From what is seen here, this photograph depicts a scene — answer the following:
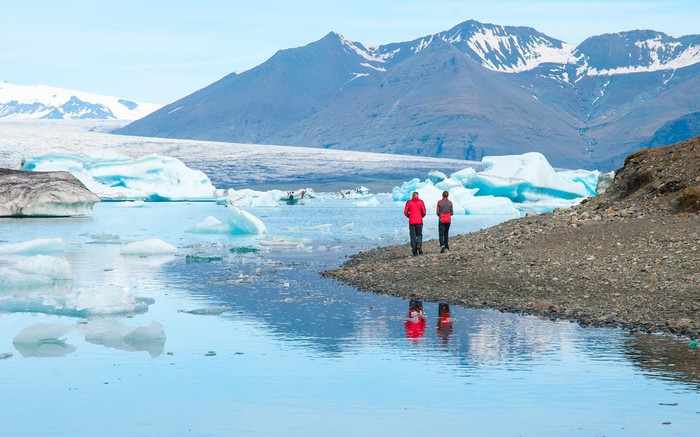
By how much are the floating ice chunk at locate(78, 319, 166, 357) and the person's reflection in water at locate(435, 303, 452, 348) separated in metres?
3.70

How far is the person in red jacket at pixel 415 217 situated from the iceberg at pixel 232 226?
14.0 m

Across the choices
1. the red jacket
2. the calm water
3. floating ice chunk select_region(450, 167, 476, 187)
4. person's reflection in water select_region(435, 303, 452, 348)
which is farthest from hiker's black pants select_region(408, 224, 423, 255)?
floating ice chunk select_region(450, 167, 476, 187)

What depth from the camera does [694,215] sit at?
18906 millimetres

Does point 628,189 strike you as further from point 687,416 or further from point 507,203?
point 507,203

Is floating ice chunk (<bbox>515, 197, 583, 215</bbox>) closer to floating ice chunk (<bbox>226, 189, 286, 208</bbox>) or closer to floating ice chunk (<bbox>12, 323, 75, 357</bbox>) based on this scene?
floating ice chunk (<bbox>226, 189, 286, 208</bbox>)

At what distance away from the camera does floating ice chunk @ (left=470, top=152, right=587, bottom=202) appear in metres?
55.1

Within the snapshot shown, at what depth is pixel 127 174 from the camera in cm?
6594

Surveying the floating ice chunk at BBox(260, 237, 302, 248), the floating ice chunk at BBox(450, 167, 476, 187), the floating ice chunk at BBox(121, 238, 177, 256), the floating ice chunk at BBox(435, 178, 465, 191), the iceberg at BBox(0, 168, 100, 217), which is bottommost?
the floating ice chunk at BBox(121, 238, 177, 256)

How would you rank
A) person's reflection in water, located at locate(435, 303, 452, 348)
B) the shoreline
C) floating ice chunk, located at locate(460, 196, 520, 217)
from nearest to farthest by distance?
1. person's reflection in water, located at locate(435, 303, 452, 348)
2. the shoreline
3. floating ice chunk, located at locate(460, 196, 520, 217)

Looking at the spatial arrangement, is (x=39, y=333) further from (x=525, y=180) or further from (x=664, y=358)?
(x=525, y=180)

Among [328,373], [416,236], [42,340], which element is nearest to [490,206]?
[416,236]

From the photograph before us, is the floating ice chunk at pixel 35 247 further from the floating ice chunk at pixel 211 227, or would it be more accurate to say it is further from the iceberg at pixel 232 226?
the floating ice chunk at pixel 211 227

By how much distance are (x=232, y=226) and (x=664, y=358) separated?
26220mm

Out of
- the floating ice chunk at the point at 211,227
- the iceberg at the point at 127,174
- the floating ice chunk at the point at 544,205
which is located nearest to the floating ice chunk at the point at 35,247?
the floating ice chunk at the point at 211,227
